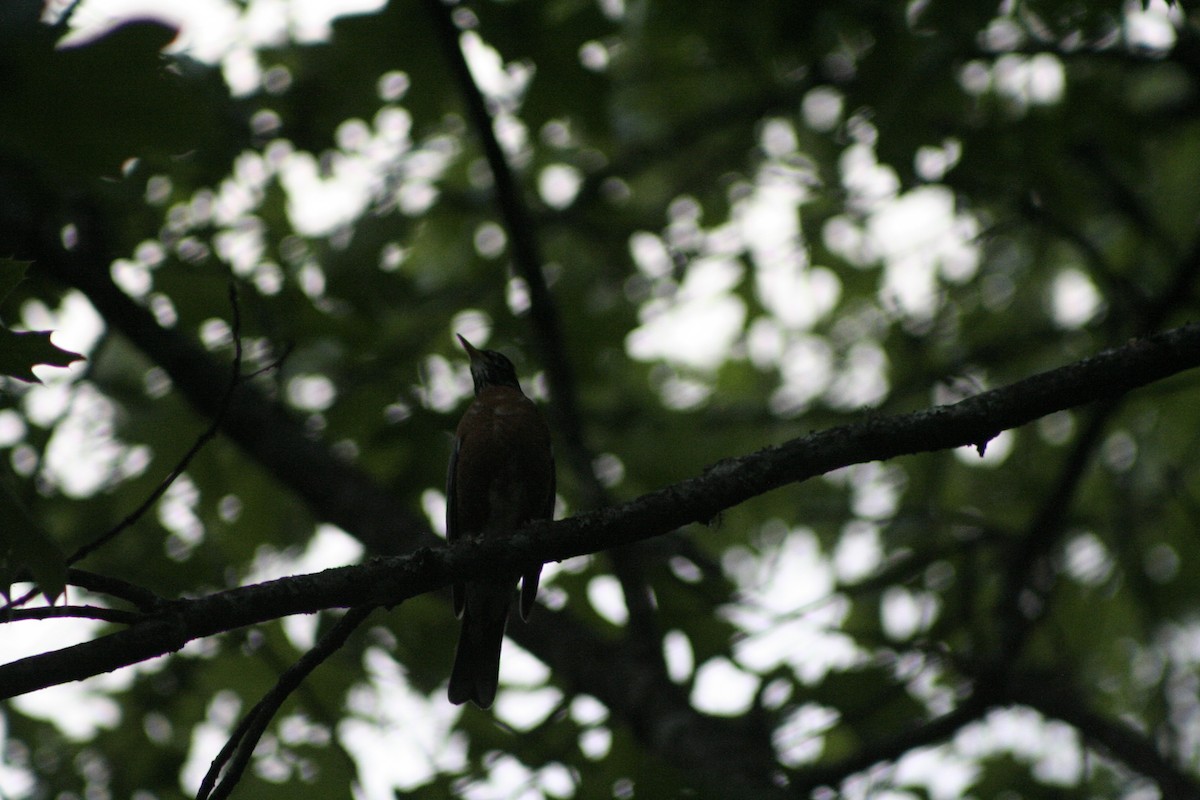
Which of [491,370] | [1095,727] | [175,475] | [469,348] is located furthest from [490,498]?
[1095,727]

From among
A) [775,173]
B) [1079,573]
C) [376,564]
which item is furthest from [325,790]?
[1079,573]

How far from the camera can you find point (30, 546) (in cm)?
209

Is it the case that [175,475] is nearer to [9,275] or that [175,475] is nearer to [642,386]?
[9,275]

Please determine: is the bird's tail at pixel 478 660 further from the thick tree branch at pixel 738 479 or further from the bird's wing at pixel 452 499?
the thick tree branch at pixel 738 479

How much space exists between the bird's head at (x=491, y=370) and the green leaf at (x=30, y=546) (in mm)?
4179

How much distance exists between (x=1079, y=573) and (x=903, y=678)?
10.1 feet

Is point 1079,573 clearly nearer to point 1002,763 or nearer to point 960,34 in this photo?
point 1002,763

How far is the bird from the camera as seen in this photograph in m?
4.77

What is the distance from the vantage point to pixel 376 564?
9.46 feet

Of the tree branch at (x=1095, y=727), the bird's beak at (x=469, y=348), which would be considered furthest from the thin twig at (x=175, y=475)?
the tree branch at (x=1095, y=727)

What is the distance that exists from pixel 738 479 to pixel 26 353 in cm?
183

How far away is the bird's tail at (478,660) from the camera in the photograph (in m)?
4.71

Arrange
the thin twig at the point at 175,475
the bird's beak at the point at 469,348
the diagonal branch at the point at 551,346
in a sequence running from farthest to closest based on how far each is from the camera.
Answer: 1. the bird's beak at the point at 469,348
2. the diagonal branch at the point at 551,346
3. the thin twig at the point at 175,475

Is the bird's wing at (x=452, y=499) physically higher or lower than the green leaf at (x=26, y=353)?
lower
